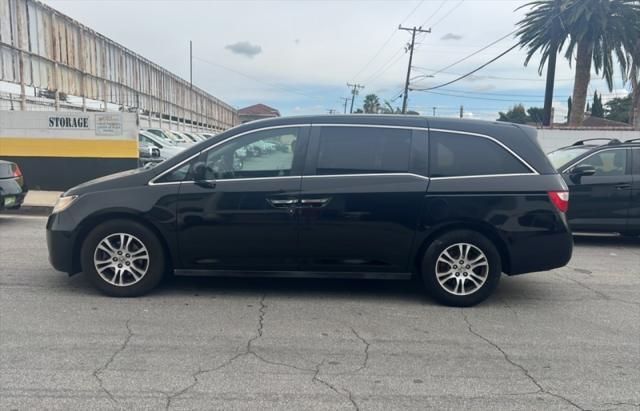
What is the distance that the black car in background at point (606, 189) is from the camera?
798 cm

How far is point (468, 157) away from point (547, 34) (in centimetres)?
2104

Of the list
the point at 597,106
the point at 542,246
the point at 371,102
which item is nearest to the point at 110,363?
the point at 542,246

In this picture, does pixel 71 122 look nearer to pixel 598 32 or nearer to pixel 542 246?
pixel 542 246

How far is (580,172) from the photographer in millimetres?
7980

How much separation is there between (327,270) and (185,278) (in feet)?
5.58

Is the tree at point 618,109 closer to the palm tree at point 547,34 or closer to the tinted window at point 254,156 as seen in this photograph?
the palm tree at point 547,34

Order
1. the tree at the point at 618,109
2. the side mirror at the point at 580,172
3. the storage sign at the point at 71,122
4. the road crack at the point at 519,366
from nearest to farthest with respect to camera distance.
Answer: the road crack at the point at 519,366
the side mirror at the point at 580,172
the storage sign at the point at 71,122
the tree at the point at 618,109

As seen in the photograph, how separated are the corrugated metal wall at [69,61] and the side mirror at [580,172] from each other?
20314 millimetres

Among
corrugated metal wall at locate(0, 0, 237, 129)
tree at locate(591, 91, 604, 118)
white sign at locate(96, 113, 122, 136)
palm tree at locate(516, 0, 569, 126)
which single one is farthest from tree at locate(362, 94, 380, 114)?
white sign at locate(96, 113, 122, 136)

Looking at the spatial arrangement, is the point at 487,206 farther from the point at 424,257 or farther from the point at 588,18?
the point at 588,18

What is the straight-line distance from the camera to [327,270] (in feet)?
16.5

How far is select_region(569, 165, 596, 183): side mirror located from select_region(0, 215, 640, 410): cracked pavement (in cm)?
253

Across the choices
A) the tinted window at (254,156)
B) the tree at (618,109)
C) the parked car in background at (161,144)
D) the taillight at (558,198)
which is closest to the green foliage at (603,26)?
the parked car in background at (161,144)

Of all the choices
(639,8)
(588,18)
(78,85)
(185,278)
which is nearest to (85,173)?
(185,278)
